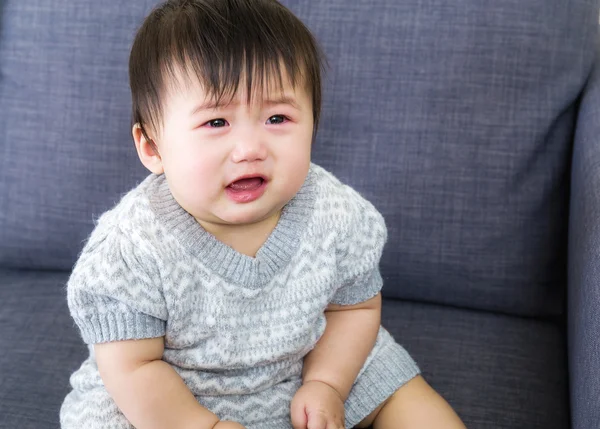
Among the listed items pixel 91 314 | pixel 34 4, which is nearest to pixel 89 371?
pixel 91 314

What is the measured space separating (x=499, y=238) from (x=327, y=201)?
369 millimetres

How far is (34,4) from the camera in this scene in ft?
4.53

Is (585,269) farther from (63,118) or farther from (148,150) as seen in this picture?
(63,118)

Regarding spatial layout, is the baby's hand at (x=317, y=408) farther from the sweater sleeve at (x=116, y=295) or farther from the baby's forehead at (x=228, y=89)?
the baby's forehead at (x=228, y=89)

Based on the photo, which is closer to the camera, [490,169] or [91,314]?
[91,314]

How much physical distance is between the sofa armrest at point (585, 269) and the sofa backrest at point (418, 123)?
0.08 metres

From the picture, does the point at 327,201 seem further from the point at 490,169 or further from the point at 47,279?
the point at 47,279

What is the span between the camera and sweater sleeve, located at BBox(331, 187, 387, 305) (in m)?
1.10

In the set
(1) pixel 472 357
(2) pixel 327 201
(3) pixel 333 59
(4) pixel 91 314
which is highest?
(3) pixel 333 59

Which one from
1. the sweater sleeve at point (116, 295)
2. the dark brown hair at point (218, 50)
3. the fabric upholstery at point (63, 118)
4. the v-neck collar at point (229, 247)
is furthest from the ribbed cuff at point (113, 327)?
the fabric upholstery at point (63, 118)

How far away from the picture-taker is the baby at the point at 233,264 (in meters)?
0.93

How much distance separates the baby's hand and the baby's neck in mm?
191

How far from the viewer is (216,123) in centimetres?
93

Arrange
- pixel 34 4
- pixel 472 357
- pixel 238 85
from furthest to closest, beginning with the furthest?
pixel 34 4 → pixel 472 357 → pixel 238 85
